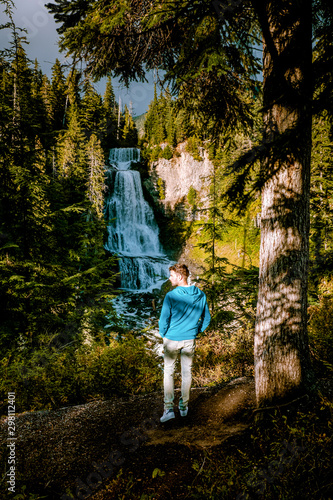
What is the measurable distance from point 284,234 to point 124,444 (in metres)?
3.56

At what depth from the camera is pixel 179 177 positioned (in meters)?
39.0

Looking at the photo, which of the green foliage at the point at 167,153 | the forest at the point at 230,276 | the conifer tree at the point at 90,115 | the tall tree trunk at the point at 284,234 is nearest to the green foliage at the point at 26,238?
the forest at the point at 230,276

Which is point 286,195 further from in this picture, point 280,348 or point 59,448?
point 59,448

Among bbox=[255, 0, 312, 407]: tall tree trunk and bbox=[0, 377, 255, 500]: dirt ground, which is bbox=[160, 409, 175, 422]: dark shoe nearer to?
bbox=[0, 377, 255, 500]: dirt ground

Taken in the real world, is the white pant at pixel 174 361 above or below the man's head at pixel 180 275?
below

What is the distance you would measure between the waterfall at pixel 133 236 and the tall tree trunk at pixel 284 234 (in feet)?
72.5

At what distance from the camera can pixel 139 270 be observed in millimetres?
25625

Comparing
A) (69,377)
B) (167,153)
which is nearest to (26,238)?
(69,377)

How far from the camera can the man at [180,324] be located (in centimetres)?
341

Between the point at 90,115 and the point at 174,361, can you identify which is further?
the point at 90,115

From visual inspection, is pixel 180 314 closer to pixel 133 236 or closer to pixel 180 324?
pixel 180 324

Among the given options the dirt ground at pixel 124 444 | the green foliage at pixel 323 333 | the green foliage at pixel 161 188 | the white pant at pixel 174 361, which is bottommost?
the dirt ground at pixel 124 444

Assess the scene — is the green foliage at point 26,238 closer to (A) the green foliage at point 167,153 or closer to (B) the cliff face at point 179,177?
(B) the cliff face at point 179,177

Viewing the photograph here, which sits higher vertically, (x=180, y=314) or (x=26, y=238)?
(x=26, y=238)
